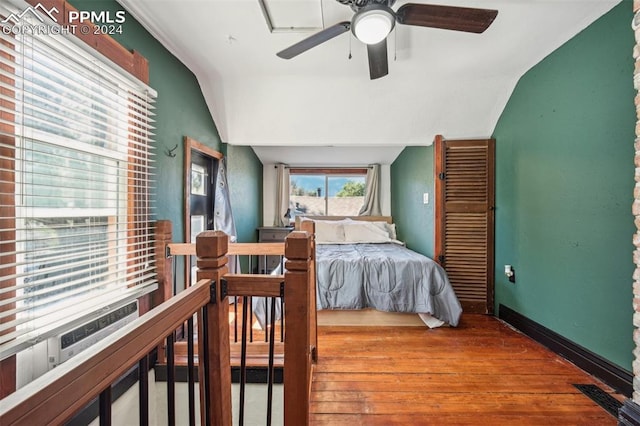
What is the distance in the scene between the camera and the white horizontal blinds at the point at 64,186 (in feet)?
3.36

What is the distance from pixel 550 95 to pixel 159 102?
119 inches

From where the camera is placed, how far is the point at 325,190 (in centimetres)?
486

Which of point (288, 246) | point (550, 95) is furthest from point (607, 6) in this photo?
point (288, 246)

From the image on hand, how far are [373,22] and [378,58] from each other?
404mm

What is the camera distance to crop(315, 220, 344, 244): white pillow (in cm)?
389

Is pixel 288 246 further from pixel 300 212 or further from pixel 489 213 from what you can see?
pixel 300 212

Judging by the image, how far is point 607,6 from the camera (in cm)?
167

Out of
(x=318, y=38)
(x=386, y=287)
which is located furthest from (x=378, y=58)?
(x=386, y=287)

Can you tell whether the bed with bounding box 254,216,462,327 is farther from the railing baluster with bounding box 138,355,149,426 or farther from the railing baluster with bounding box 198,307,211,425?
the railing baluster with bounding box 138,355,149,426

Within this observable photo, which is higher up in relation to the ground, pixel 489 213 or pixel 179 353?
pixel 489 213

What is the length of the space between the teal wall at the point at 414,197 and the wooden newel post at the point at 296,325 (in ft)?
8.31

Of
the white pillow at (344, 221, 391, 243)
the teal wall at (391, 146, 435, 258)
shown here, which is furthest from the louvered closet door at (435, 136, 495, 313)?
the white pillow at (344, 221, 391, 243)

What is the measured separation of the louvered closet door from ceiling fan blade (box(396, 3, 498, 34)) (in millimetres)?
1599

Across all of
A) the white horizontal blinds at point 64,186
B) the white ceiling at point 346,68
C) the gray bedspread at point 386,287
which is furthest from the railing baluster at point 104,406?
the gray bedspread at point 386,287
